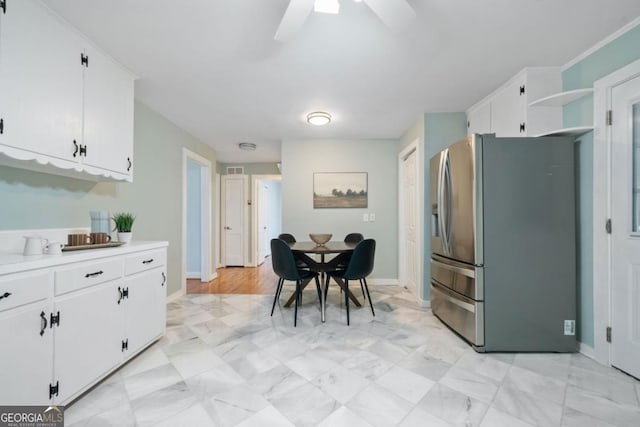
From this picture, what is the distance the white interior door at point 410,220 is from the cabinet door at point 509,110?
1028mm

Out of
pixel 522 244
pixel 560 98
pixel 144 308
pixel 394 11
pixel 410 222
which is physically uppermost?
pixel 394 11

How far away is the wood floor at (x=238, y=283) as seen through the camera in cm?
405

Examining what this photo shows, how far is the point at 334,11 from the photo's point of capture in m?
1.56

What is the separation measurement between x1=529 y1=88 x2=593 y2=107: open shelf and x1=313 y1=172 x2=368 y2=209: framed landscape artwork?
2414 mm

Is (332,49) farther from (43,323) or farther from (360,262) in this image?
(43,323)

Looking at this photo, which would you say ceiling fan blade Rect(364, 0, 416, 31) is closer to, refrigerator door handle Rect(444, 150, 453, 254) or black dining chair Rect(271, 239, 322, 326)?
refrigerator door handle Rect(444, 150, 453, 254)

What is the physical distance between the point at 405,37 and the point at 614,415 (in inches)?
102

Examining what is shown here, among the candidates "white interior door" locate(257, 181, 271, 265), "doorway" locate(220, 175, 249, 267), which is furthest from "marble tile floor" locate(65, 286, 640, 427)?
"white interior door" locate(257, 181, 271, 265)

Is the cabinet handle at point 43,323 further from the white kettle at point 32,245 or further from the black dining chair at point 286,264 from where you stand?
the black dining chair at point 286,264

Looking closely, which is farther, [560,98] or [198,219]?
[198,219]

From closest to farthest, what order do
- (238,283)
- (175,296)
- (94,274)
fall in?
(94,274) → (175,296) → (238,283)

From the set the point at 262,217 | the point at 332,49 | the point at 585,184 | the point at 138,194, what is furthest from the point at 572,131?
the point at 262,217

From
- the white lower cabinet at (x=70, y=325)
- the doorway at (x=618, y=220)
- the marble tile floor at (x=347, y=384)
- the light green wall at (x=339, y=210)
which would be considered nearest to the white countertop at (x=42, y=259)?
the white lower cabinet at (x=70, y=325)

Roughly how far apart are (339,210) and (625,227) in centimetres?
308
